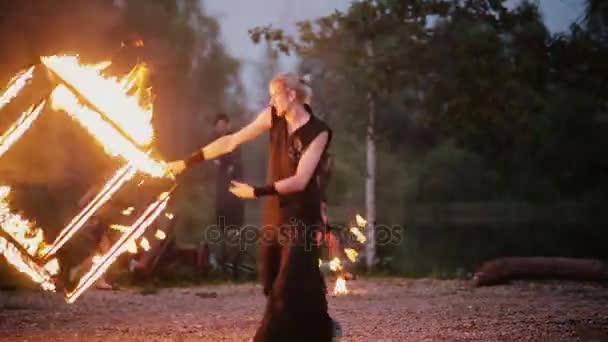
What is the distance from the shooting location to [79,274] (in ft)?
38.0

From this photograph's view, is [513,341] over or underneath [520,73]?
underneath

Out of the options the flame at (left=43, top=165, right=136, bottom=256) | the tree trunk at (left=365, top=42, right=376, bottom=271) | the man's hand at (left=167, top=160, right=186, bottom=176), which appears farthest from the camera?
the tree trunk at (left=365, top=42, right=376, bottom=271)

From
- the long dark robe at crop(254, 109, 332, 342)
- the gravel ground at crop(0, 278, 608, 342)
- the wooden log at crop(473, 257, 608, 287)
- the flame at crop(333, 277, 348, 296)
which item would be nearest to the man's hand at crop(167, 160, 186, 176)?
the long dark robe at crop(254, 109, 332, 342)

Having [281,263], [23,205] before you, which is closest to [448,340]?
[281,263]

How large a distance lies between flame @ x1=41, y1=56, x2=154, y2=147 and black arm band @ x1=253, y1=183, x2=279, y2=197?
1015 mm

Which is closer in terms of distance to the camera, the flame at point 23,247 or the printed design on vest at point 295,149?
the printed design on vest at point 295,149

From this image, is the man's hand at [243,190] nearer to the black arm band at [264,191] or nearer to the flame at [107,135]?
the black arm band at [264,191]

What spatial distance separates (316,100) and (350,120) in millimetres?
711

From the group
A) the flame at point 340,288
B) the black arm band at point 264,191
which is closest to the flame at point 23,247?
the black arm band at point 264,191

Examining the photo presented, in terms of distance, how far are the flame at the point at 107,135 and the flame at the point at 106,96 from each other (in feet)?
0.23

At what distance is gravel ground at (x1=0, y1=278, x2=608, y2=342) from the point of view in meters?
7.44

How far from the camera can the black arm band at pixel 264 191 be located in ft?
18.8

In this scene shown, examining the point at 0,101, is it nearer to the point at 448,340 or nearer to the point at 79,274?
the point at 448,340

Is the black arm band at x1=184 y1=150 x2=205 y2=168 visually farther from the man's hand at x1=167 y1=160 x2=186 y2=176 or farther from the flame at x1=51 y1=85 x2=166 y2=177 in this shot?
the flame at x1=51 y1=85 x2=166 y2=177
